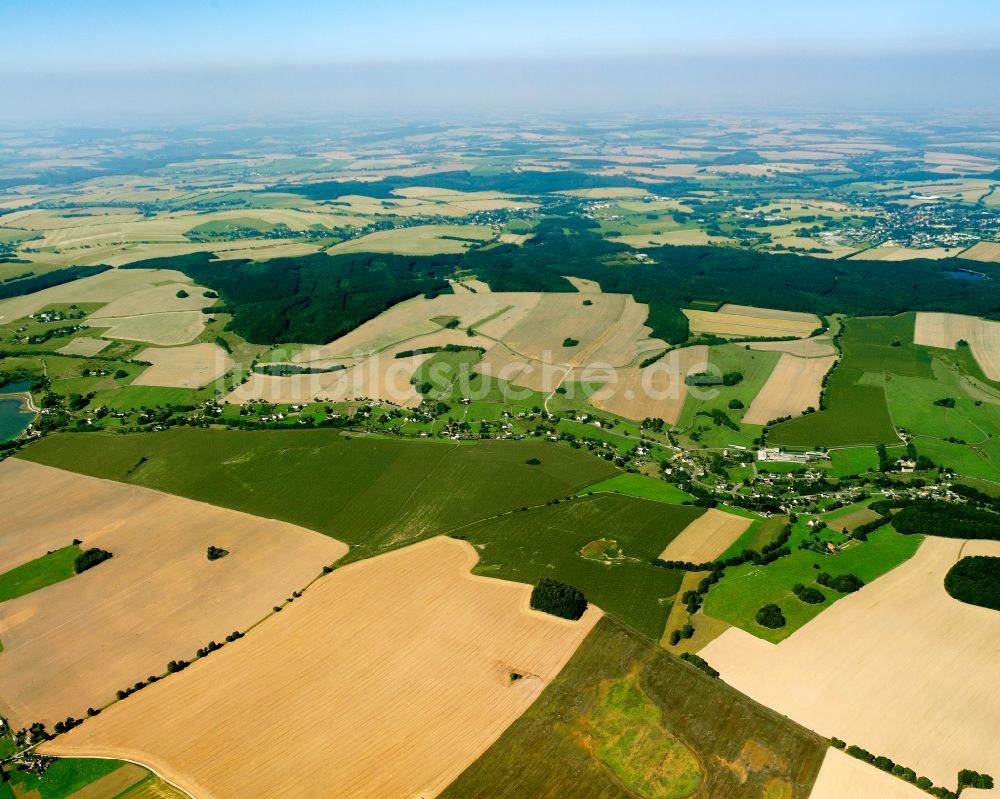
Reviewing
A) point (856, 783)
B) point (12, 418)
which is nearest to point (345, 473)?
point (12, 418)

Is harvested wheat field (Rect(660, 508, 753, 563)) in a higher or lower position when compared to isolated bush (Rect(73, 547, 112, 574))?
higher

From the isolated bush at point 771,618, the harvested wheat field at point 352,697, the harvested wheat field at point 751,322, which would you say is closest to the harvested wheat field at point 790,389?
the harvested wheat field at point 751,322

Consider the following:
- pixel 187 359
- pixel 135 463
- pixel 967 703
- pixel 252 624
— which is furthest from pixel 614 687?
pixel 187 359

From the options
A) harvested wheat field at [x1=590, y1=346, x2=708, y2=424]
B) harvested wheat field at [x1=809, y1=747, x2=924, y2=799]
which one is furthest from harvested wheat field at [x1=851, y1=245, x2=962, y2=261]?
harvested wheat field at [x1=809, y1=747, x2=924, y2=799]

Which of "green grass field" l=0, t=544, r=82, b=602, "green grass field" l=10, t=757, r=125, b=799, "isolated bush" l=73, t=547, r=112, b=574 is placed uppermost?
"isolated bush" l=73, t=547, r=112, b=574

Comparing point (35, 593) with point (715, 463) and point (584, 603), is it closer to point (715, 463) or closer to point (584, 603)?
point (584, 603)

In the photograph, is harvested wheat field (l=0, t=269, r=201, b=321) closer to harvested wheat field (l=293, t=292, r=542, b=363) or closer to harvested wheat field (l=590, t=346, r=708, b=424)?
harvested wheat field (l=293, t=292, r=542, b=363)
